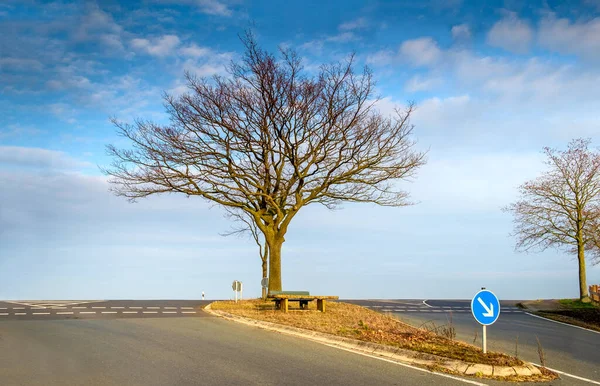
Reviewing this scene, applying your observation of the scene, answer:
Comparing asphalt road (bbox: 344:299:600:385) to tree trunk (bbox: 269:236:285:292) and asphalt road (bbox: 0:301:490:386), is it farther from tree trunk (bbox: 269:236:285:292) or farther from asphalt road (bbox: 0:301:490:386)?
tree trunk (bbox: 269:236:285:292)

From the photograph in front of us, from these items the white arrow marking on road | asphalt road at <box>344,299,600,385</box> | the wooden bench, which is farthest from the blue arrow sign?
the wooden bench

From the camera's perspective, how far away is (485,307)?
11.3 meters

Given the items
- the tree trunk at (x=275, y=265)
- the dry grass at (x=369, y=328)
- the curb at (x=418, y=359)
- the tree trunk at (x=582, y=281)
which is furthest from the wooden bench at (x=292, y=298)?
the tree trunk at (x=582, y=281)

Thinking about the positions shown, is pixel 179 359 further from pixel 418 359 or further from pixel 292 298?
pixel 292 298

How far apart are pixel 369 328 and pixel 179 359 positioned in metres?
6.48

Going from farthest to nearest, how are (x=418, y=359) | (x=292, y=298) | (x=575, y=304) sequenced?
1. (x=575, y=304)
2. (x=292, y=298)
3. (x=418, y=359)

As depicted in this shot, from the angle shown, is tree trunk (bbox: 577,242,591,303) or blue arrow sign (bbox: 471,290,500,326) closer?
blue arrow sign (bbox: 471,290,500,326)

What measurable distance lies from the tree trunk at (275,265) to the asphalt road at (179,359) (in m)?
8.92

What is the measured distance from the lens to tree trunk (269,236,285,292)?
24672mm

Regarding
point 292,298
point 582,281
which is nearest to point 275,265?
point 292,298

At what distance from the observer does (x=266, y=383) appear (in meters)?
8.49

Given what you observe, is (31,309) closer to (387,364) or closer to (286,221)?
(286,221)

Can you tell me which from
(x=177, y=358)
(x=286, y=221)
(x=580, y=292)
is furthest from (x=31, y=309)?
(x=580, y=292)

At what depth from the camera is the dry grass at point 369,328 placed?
11.2 m
